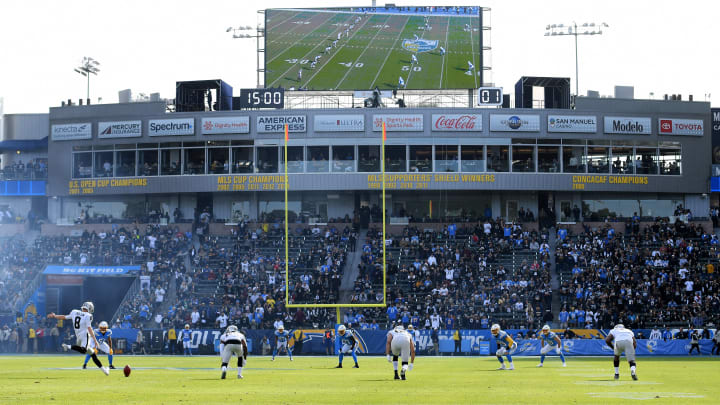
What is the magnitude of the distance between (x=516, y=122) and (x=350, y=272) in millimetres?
13980

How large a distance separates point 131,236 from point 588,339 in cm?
2718

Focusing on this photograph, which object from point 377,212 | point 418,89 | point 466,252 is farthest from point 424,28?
point 466,252

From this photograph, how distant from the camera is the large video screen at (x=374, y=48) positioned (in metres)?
57.5

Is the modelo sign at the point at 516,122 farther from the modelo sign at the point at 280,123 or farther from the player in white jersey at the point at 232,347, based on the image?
the player in white jersey at the point at 232,347

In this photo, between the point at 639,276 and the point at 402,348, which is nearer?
the point at 402,348

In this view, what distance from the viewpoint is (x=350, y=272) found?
50062 mm

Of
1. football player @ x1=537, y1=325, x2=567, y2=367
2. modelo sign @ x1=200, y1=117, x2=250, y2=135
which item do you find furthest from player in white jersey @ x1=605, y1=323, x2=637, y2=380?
modelo sign @ x1=200, y1=117, x2=250, y2=135

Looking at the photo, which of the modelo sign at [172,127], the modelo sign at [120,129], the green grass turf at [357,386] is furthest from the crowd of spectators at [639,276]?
the modelo sign at [120,129]

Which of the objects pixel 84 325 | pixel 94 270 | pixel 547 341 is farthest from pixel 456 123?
pixel 84 325

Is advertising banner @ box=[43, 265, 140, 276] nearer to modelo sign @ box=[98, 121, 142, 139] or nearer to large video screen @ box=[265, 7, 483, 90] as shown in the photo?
modelo sign @ box=[98, 121, 142, 139]

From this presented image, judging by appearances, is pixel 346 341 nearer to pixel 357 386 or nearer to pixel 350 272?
pixel 357 386

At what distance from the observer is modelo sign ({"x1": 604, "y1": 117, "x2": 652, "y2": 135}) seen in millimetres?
55500

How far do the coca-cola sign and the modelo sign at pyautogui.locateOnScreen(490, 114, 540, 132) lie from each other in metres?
0.91

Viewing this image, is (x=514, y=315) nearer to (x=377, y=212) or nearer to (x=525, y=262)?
(x=525, y=262)
